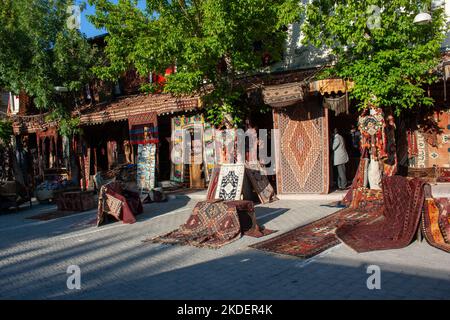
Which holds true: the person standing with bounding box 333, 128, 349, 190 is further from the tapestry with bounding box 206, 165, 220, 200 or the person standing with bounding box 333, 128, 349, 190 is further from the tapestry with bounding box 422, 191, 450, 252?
the tapestry with bounding box 422, 191, 450, 252

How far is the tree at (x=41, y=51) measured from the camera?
13.4 metres

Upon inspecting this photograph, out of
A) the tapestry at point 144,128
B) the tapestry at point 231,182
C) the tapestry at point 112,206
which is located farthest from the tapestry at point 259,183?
the tapestry at point 144,128

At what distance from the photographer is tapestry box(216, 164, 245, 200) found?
378 inches

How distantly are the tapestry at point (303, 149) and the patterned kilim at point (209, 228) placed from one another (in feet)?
13.6

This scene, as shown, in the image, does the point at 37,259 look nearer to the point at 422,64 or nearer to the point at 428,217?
the point at 428,217

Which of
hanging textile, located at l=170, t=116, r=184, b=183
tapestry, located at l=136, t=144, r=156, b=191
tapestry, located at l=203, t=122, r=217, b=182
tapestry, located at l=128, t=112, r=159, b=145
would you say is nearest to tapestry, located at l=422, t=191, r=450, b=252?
tapestry, located at l=203, t=122, r=217, b=182

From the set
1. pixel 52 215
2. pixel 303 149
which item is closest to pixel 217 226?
pixel 303 149

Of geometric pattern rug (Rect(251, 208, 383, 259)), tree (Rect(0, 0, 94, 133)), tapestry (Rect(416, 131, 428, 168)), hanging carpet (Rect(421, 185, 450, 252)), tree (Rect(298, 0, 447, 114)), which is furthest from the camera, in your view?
tree (Rect(0, 0, 94, 133))

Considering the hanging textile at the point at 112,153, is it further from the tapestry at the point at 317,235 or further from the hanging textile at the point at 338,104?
the tapestry at the point at 317,235

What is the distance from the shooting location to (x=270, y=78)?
1189 cm

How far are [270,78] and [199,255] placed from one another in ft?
23.5

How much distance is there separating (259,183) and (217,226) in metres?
3.40


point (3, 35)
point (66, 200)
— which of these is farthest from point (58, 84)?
point (66, 200)

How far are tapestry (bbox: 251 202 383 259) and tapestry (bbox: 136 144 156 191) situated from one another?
252 inches
